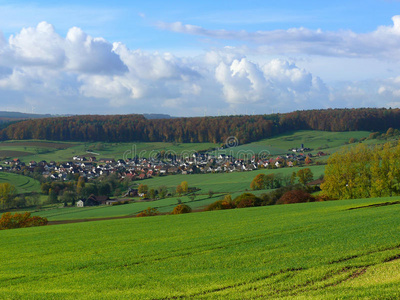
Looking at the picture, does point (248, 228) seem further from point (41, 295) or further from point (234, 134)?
point (234, 134)

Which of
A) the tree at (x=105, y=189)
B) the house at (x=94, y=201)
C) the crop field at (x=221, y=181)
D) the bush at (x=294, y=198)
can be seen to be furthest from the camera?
the tree at (x=105, y=189)

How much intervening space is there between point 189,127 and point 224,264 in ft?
501

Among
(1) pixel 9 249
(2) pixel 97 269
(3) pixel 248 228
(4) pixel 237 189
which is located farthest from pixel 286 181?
(2) pixel 97 269

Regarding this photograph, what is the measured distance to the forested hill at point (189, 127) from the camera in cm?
15962

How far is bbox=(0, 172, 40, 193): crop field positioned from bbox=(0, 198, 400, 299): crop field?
6817 centimetres

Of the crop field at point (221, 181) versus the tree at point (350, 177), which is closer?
the tree at point (350, 177)

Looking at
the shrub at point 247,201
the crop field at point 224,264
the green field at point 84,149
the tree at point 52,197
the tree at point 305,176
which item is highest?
the green field at point 84,149

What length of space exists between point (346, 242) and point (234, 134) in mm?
140438

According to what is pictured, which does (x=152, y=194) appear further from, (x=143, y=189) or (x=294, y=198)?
(x=294, y=198)

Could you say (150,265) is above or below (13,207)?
above

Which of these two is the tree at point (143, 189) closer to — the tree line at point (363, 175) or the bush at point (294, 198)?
the bush at point (294, 198)

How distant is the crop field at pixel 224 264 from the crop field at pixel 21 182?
68.2 m

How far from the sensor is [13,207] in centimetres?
7750

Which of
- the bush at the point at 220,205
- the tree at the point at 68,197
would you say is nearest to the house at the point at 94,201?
the tree at the point at 68,197
